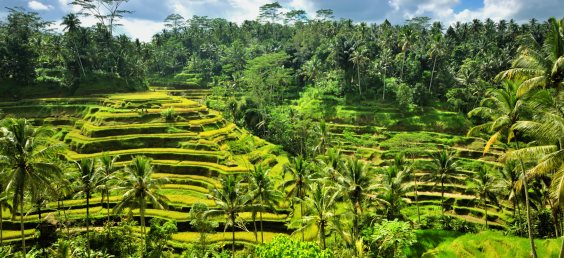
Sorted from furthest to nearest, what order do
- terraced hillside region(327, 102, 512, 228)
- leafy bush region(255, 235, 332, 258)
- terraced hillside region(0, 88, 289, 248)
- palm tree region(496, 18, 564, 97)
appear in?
terraced hillside region(327, 102, 512, 228), terraced hillside region(0, 88, 289, 248), palm tree region(496, 18, 564, 97), leafy bush region(255, 235, 332, 258)

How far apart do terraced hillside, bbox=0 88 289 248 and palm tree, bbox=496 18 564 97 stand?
2905cm

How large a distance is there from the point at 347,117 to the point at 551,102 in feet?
196

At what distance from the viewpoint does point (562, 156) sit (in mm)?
14297

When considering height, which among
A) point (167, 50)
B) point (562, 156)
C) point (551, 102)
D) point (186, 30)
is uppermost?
point (186, 30)

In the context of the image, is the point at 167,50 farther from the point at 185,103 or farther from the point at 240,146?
the point at 240,146

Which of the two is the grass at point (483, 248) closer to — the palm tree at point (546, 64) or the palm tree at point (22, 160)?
the palm tree at point (546, 64)

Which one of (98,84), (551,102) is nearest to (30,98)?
(98,84)

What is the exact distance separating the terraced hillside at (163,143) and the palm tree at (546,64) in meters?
29.0

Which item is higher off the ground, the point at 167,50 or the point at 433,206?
the point at 167,50

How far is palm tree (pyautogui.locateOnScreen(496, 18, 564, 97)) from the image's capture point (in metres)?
16.7

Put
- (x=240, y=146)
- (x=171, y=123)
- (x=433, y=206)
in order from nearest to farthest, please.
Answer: (x=433, y=206) → (x=240, y=146) → (x=171, y=123)

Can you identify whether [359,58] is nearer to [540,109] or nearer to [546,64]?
[546,64]

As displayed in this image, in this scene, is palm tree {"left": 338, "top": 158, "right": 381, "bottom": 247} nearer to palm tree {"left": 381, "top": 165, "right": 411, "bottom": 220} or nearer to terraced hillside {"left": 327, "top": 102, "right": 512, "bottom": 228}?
palm tree {"left": 381, "top": 165, "right": 411, "bottom": 220}

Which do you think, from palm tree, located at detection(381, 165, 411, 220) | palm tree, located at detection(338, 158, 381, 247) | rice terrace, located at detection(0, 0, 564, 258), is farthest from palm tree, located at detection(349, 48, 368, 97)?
palm tree, located at detection(338, 158, 381, 247)
